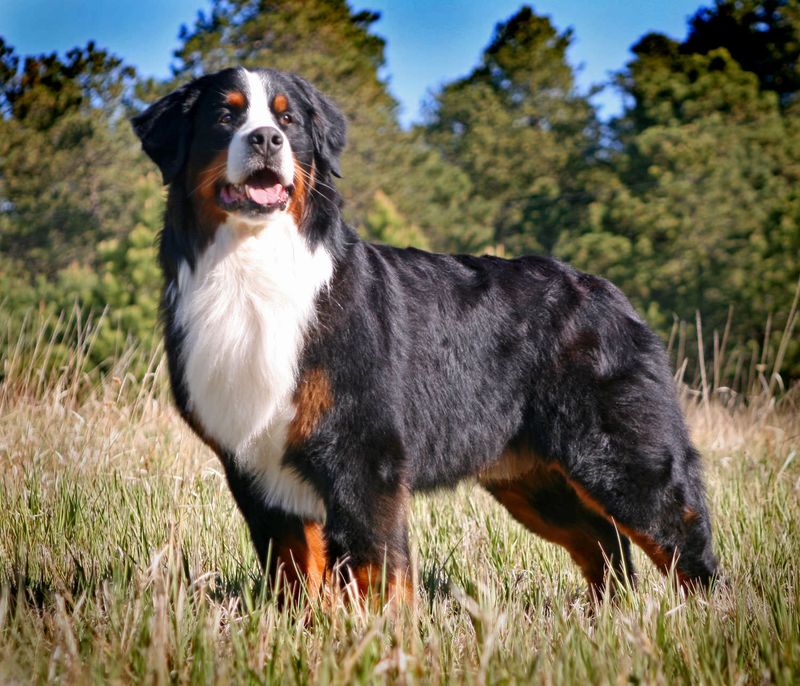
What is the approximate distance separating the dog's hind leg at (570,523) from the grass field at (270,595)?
141mm

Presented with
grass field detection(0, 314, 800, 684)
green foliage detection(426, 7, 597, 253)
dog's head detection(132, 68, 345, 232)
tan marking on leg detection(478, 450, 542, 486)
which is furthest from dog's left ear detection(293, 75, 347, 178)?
green foliage detection(426, 7, 597, 253)

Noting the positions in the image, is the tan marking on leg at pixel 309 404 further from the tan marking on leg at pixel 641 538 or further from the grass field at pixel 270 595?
the tan marking on leg at pixel 641 538

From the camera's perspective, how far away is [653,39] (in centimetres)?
2469

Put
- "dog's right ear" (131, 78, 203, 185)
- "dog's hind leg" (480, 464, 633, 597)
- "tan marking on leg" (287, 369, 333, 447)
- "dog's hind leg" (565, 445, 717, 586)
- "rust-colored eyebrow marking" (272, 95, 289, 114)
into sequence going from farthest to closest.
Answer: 1. "dog's hind leg" (480, 464, 633, 597)
2. "dog's hind leg" (565, 445, 717, 586)
3. "dog's right ear" (131, 78, 203, 185)
4. "rust-colored eyebrow marking" (272, 95, 289, 114)
5. "tan marking on leg" (287, 369, 333, 447)

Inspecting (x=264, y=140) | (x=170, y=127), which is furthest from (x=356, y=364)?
(x=170, y=127)

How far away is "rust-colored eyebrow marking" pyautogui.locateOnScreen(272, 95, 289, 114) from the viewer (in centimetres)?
340

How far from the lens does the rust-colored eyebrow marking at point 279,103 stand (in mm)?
3398

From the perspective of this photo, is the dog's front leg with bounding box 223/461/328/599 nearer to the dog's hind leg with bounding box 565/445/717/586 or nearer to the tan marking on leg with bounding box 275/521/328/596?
the tan marking on leg with bounding box 275/521/328/596

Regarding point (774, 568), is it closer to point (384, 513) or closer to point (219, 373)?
point (384, 513)

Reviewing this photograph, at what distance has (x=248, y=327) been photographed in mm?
3445

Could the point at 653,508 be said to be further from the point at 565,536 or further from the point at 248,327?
the point at 248,327

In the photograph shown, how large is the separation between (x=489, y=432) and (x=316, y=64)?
62.5 ft

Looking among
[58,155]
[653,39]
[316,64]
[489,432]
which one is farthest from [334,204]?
[653,39]

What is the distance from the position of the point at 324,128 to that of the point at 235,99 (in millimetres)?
409
